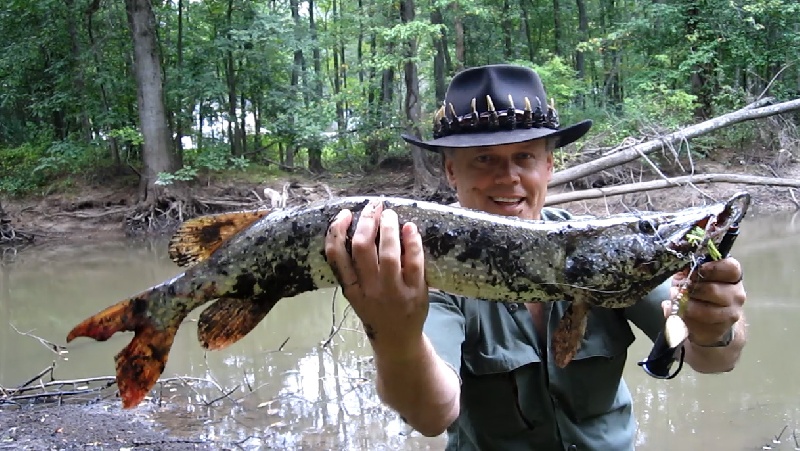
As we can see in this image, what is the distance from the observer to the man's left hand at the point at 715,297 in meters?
1.89

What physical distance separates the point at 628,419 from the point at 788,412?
3545 millimetres

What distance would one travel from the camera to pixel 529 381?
227cm

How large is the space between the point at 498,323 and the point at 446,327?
288 mm

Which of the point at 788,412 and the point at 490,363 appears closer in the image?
the point at 490,363

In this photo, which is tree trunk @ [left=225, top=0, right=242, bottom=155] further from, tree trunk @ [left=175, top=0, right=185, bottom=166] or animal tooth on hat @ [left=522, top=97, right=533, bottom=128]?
animal tooth on hat @ [left=522, top=97, right=533, bottom=128]

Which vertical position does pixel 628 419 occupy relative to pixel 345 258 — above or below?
below

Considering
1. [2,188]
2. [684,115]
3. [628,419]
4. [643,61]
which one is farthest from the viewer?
[643,61]

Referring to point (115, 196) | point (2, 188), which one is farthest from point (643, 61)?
point (2, 188)

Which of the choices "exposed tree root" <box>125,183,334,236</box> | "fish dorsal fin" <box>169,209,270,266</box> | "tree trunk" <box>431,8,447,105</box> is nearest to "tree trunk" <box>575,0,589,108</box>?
"tree trunk" <box>431,8,447,105</box>

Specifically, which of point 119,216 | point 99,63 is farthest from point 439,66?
→ point 119,216

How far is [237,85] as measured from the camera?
1923cm

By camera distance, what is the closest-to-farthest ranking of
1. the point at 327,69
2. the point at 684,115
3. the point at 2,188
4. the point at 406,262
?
A: 1. the point at 406,262
2. the point at 684,115
3. the point at 2,188
4. the point at 327,69

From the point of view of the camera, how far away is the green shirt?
2.23m

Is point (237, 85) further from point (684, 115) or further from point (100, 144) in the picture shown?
point (684, 115)
